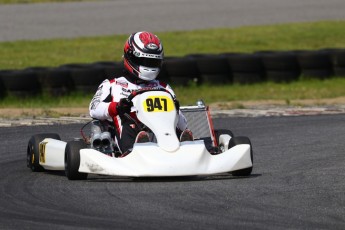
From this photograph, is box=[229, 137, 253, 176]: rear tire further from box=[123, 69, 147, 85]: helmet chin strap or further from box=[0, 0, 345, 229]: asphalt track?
box=[123, 69, 147, 85]: helmet chin strap

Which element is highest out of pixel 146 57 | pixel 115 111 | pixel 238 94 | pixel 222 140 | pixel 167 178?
pixel 146 57

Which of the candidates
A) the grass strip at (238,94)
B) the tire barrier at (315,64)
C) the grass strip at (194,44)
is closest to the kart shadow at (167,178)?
the grass strip at (238,94)

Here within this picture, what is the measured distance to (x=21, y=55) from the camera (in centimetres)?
2103

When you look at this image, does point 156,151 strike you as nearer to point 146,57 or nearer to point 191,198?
point 191,198

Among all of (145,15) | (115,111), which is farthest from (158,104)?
(145,15)

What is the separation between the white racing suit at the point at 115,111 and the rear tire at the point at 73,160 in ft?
1.30

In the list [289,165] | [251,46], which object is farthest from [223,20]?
[289,165]

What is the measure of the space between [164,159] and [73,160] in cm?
76

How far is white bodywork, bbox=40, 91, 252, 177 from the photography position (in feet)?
27.3

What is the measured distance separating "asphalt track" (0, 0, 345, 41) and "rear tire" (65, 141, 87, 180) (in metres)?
14.6

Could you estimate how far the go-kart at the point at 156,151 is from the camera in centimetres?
836

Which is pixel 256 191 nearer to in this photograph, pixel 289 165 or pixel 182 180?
pixel 182 180

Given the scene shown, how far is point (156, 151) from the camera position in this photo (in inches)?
332

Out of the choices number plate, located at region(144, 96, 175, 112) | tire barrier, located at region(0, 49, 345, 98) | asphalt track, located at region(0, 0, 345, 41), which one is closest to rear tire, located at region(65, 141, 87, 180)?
number plate, located at region(144, 96, 175, 112)
